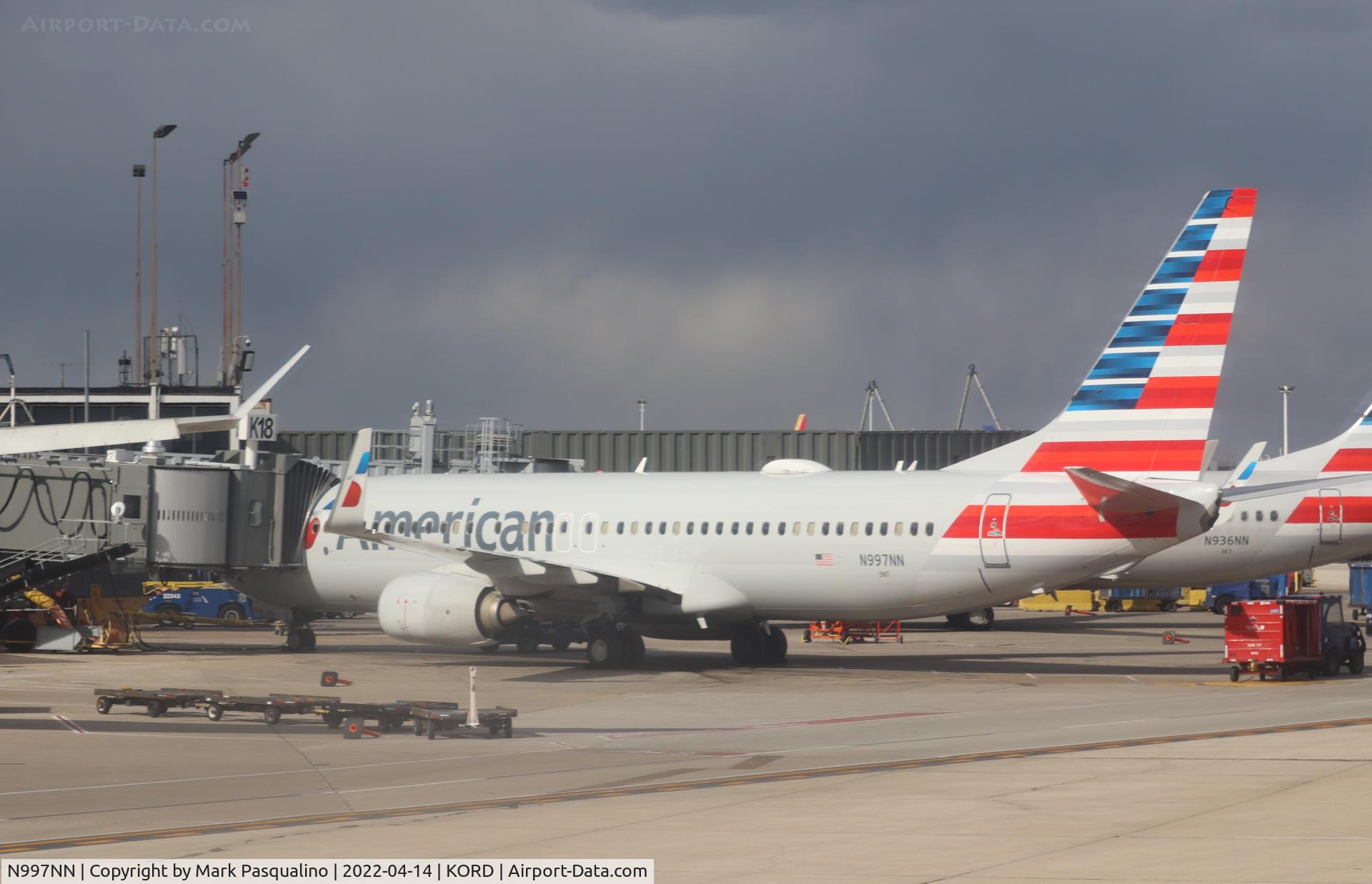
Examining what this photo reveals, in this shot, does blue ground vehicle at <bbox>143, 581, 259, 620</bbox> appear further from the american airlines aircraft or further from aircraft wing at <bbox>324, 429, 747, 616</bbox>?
the american airlines aircraft

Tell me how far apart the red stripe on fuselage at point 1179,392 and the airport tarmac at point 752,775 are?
4.95m

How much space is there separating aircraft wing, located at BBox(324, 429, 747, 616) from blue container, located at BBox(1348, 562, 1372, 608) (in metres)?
25.8

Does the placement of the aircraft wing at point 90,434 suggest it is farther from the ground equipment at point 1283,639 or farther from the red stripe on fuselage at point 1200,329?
the ground equipment at point 1283,639

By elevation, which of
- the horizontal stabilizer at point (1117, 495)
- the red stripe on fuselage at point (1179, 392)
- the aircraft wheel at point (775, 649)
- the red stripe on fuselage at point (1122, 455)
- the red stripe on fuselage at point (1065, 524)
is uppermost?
the red stripe on fuselage at point (1179, 392)

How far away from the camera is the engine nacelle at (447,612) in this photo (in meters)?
29.5

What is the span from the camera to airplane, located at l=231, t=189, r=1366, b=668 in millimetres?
26484

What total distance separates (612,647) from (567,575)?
209cm

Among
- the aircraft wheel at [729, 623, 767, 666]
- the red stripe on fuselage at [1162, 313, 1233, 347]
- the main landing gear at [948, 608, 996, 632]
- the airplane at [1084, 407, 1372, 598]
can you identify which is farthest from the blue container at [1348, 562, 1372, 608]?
the red stripe on fuselage at [1162, 313, 1233, 347]

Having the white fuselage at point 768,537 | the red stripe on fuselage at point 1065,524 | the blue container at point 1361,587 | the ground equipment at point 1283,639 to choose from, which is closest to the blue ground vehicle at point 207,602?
the white fuselage at point 768,537

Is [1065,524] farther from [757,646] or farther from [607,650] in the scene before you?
[607,650]

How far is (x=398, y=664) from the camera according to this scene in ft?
108

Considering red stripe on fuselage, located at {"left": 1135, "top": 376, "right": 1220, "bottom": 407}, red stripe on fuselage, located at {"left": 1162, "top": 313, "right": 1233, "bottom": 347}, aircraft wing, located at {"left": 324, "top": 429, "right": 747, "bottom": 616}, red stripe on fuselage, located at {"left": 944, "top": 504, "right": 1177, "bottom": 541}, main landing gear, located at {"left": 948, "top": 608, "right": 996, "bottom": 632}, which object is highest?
red stripe on fuselage, located at {"left": 1162, "top": 313, "right": 1233, "bottom": 347}

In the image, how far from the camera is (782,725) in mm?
21578

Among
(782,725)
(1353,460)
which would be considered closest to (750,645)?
(782,725)
